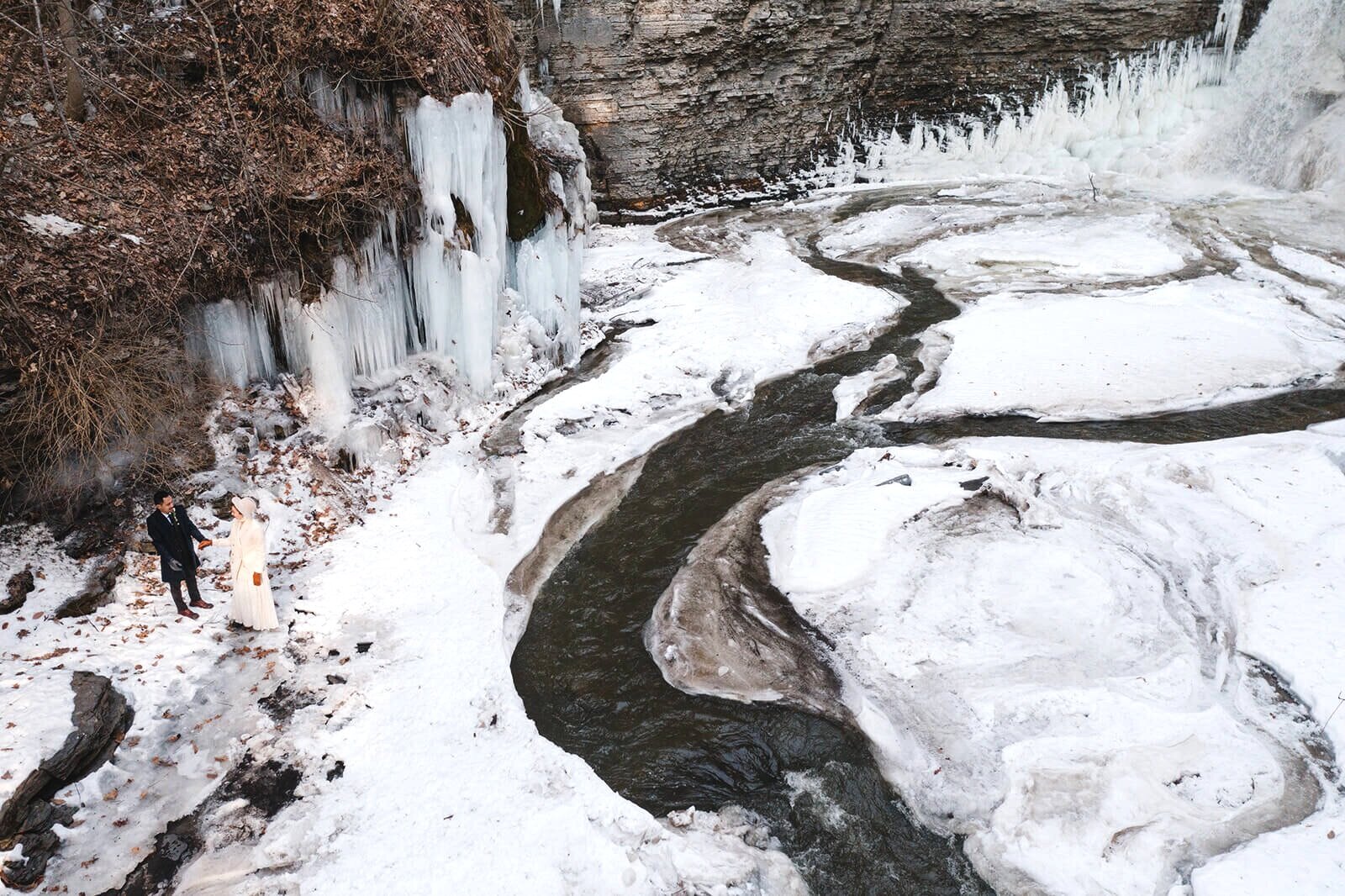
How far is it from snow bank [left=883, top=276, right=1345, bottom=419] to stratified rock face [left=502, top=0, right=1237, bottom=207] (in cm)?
1006

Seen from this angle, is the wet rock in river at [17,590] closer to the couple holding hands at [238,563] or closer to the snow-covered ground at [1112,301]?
the couple holding hands at [238,563]

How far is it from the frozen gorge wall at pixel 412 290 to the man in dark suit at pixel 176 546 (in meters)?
2.38

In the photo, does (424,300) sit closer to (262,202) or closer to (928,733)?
(262,202)

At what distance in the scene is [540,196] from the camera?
11945 mm

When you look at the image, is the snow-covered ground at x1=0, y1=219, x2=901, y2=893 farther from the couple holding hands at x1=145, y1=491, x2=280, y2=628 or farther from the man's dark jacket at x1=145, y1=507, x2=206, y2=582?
the man's dark jacket at x1=145, y1=507, x2=206, y2=582

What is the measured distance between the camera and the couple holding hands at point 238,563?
6.84 metres

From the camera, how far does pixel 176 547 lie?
6.82 meters

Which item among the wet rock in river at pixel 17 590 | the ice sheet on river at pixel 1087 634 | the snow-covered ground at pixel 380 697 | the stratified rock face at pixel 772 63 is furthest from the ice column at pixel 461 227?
the stratified rock face at pixel 772 63

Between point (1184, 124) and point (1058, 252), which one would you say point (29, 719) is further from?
point (1184, 124)

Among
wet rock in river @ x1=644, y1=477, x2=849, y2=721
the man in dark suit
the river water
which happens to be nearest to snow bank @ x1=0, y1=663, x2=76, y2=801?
the man in dark suit

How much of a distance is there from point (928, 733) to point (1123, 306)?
32.7 feet

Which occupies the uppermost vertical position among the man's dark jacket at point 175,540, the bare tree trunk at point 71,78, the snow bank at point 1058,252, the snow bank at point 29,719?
the bare tree trunk at point 71,78

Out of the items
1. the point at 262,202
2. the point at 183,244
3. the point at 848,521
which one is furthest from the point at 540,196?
the point at 848,521

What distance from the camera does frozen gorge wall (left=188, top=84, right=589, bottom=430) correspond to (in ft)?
29.5
